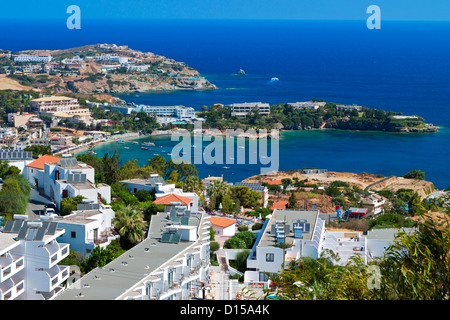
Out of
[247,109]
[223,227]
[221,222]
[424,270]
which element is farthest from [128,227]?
[247,109]

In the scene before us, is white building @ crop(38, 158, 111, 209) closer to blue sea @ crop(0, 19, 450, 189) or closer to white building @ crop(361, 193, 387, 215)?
white building @ crop(361, 193, 387, 215)

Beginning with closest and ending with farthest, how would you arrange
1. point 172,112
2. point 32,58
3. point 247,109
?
point 247,109, point 172,112, point 32,58

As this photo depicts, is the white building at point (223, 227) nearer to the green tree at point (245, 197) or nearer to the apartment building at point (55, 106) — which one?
the green tree at point (245, 197)

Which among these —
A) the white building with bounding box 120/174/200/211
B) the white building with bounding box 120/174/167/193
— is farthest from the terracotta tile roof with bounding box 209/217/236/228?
the white building with bounding box 120/174/167/193

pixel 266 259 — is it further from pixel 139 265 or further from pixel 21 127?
pixel 21 127

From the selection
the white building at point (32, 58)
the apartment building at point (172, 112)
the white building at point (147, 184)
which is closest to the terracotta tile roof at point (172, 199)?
the white building at point (147, 184)

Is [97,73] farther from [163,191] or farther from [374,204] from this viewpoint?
[163,191]
